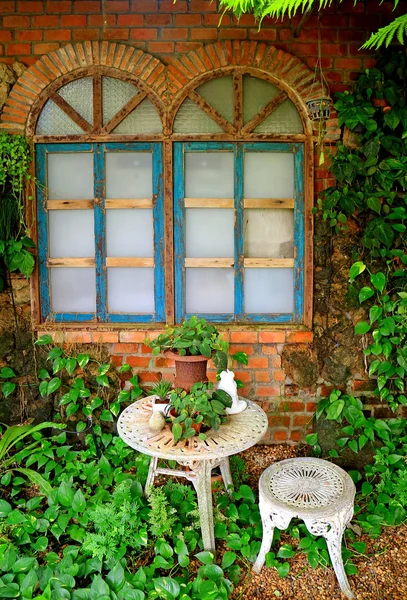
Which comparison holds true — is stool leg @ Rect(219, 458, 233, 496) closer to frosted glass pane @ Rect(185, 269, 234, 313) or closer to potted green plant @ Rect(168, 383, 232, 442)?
potted green plant @ Rect(168, 383, 232, 442)

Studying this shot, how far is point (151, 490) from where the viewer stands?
7.91 ft

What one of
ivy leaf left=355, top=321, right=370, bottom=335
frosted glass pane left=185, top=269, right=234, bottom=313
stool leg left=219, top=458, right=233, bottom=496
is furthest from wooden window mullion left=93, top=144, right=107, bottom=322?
ivy leaf left=355, top=321, right=370, bottom=335

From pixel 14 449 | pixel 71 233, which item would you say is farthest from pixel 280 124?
pixel 14 449

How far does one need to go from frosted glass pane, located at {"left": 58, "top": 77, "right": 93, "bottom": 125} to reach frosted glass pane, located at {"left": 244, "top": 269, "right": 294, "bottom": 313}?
1503 millimetres

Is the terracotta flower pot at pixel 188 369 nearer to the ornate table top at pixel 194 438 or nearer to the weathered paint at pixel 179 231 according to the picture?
the ornate table top at pixel 194 438

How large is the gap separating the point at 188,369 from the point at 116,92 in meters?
1.90

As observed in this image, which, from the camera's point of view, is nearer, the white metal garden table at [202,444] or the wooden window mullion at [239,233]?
the white metal garden table at [202,444]

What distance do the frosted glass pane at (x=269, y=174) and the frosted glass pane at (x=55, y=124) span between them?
1126 mm

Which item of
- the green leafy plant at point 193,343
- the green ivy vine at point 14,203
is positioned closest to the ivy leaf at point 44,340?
the green ivy vine at point 14,203

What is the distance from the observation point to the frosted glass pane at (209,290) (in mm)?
3008

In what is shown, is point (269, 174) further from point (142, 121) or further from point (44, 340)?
point (44, 340)

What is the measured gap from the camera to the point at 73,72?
9.43ft

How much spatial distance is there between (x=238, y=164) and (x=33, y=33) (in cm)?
155

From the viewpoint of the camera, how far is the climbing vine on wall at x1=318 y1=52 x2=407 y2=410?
273 cm
